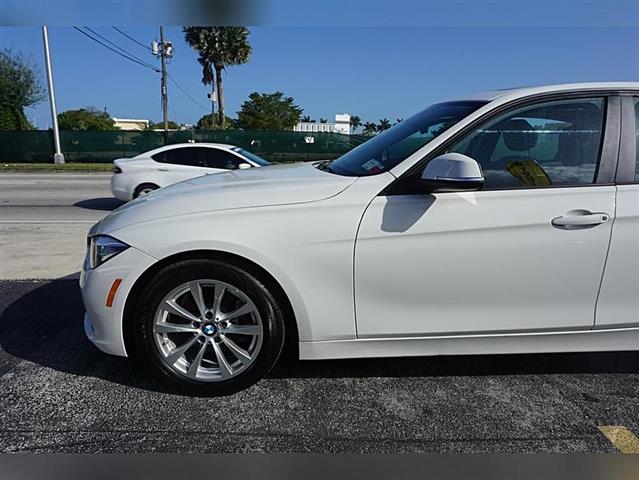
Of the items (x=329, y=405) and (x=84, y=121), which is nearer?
(x=329, y=405)

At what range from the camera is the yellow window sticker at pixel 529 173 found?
248 cm

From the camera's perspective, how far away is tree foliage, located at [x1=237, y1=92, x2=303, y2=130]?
54.5 meters

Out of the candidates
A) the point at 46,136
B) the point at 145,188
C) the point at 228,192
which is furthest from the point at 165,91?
the point at 228,192

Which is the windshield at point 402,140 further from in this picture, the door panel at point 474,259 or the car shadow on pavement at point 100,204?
the car shadow on pavement at point 100,204

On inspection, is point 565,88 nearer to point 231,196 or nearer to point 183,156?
point 231,196

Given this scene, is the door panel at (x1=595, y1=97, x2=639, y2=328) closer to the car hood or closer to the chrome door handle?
the chrome door handle

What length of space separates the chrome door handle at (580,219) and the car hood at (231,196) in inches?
45.2

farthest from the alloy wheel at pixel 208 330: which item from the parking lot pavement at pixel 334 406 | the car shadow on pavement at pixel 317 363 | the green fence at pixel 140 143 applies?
the green fence at pixel 140 143

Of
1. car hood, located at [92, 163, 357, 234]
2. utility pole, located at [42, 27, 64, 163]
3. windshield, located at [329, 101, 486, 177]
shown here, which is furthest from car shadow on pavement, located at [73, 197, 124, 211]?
utility pole, located at [42, 27, 64, 163]

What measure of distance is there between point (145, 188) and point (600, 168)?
8.22 m

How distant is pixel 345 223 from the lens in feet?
7.73

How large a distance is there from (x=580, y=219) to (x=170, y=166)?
8.06m

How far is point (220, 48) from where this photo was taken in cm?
3484

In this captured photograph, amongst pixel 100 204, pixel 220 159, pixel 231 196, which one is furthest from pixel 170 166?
pixel 231 196
